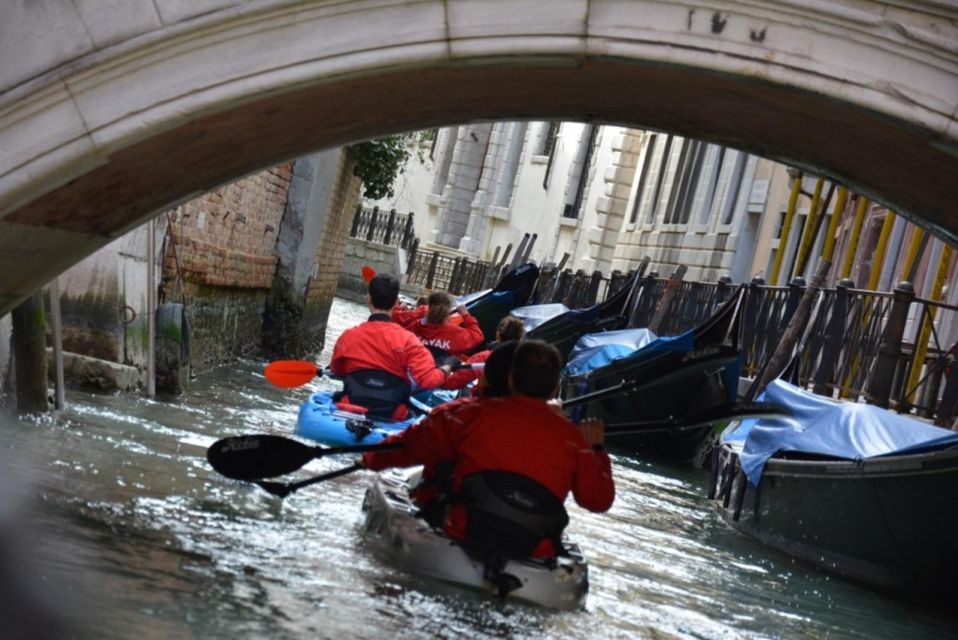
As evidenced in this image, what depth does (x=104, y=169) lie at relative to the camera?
6.09 meters

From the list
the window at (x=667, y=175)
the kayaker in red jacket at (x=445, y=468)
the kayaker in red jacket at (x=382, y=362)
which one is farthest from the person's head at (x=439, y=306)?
the window at (x=667, y=175)

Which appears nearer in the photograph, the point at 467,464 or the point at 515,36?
the point at 515,36

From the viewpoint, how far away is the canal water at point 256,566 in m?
5.95

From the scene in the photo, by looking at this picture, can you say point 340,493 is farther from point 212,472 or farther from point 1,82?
point 1,82

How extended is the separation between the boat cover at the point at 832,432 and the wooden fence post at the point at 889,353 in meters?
1.37

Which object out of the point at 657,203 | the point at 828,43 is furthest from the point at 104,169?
the point at 657,203

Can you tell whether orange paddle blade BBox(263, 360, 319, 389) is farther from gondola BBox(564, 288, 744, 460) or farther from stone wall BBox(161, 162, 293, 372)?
gondola BBox(564, 288, 744, 460)

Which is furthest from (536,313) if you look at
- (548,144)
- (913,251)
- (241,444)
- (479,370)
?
(548,144)

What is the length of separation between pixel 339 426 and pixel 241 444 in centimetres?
252

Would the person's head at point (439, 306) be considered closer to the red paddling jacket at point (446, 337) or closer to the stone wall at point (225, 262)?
the red paddling jacket at point (446, 337)

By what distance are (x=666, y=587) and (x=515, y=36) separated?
4308 mm

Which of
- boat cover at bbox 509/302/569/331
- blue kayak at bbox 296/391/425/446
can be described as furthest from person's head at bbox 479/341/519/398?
boat cover at bbox 509/302/569/331

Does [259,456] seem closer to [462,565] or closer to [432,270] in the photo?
[462,565]

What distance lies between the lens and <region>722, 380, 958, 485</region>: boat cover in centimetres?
998
